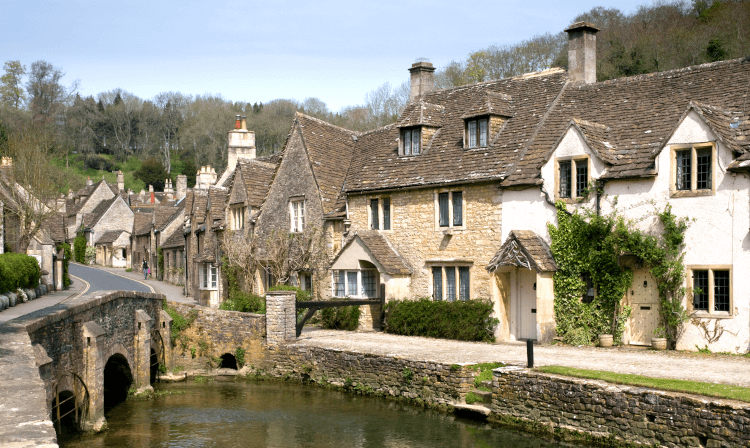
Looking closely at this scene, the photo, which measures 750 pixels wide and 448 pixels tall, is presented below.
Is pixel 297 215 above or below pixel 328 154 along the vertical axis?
below

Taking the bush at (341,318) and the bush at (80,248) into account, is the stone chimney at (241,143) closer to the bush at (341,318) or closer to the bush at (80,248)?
the bush at (341,318)

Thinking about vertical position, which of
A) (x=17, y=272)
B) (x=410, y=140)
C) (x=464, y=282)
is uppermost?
(x=410, y=140)

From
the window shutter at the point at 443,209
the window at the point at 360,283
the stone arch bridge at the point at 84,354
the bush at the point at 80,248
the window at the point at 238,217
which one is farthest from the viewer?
the bush at the point at 80,248

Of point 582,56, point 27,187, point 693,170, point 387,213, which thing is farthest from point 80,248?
point 693,170

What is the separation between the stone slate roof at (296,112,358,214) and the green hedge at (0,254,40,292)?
508 inches

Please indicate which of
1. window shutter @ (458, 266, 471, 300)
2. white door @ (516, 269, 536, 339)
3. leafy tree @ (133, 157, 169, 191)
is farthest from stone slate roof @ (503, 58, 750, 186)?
leafy tree @ (133, 157, 169, 191)

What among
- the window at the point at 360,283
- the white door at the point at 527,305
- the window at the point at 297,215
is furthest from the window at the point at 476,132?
the window at the point at 297,215

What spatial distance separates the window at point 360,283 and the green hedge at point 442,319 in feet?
4.72

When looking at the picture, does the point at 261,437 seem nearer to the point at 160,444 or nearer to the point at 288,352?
the point at 160,444

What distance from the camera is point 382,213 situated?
2778 centimetres

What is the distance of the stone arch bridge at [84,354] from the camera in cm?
1198

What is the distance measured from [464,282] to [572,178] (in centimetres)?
530

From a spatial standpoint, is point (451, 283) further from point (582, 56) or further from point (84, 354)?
point (84, 354)

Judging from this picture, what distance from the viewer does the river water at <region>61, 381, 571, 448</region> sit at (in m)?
16.8
